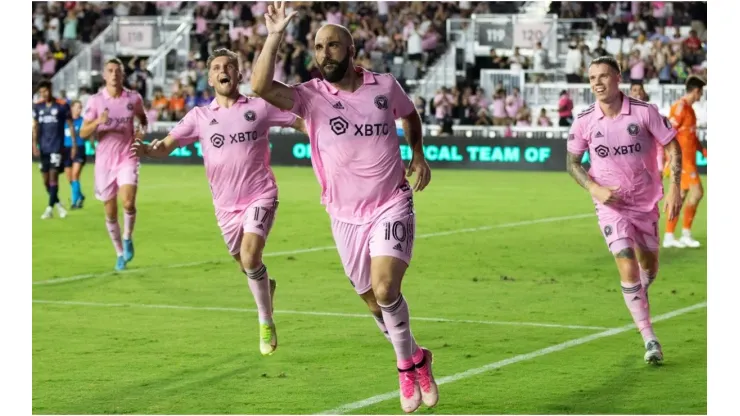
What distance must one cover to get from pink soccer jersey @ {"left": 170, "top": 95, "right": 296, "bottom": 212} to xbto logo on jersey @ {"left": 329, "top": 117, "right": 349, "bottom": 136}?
2.51 metres

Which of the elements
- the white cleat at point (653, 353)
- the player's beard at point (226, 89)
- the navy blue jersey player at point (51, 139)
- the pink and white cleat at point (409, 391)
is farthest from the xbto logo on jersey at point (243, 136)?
the navy blue jersey player at point (51, 139)

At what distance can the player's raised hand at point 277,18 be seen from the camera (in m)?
8.03

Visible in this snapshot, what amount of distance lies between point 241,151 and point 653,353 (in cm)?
377

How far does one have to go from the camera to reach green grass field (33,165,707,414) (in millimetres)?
9234

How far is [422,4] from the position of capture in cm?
4191

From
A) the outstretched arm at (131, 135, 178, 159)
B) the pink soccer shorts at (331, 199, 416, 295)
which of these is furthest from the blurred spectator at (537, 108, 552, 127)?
the pink soccer shorts at (331, 199, 416, 295)

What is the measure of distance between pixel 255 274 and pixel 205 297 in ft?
10.3

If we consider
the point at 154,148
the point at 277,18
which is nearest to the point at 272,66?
the point at 277,18

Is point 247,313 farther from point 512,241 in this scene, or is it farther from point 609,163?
point 512,241

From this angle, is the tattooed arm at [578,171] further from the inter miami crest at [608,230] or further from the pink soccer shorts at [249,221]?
the pink soccer shorts at [249,221]

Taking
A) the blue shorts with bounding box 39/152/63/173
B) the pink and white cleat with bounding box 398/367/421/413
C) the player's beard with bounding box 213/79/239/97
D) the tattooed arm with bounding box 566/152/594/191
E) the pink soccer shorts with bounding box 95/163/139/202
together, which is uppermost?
the player's beard with bounding box 213/79/239/97

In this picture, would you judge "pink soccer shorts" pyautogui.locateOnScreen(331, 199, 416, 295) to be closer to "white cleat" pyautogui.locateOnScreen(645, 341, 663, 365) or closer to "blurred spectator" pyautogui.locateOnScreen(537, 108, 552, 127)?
"white cleat" pyautogui.locateOnScreen(645, 341, 663, 365)

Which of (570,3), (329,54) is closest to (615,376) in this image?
(329,54)

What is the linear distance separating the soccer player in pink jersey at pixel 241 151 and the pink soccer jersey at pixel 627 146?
2.44 metres
